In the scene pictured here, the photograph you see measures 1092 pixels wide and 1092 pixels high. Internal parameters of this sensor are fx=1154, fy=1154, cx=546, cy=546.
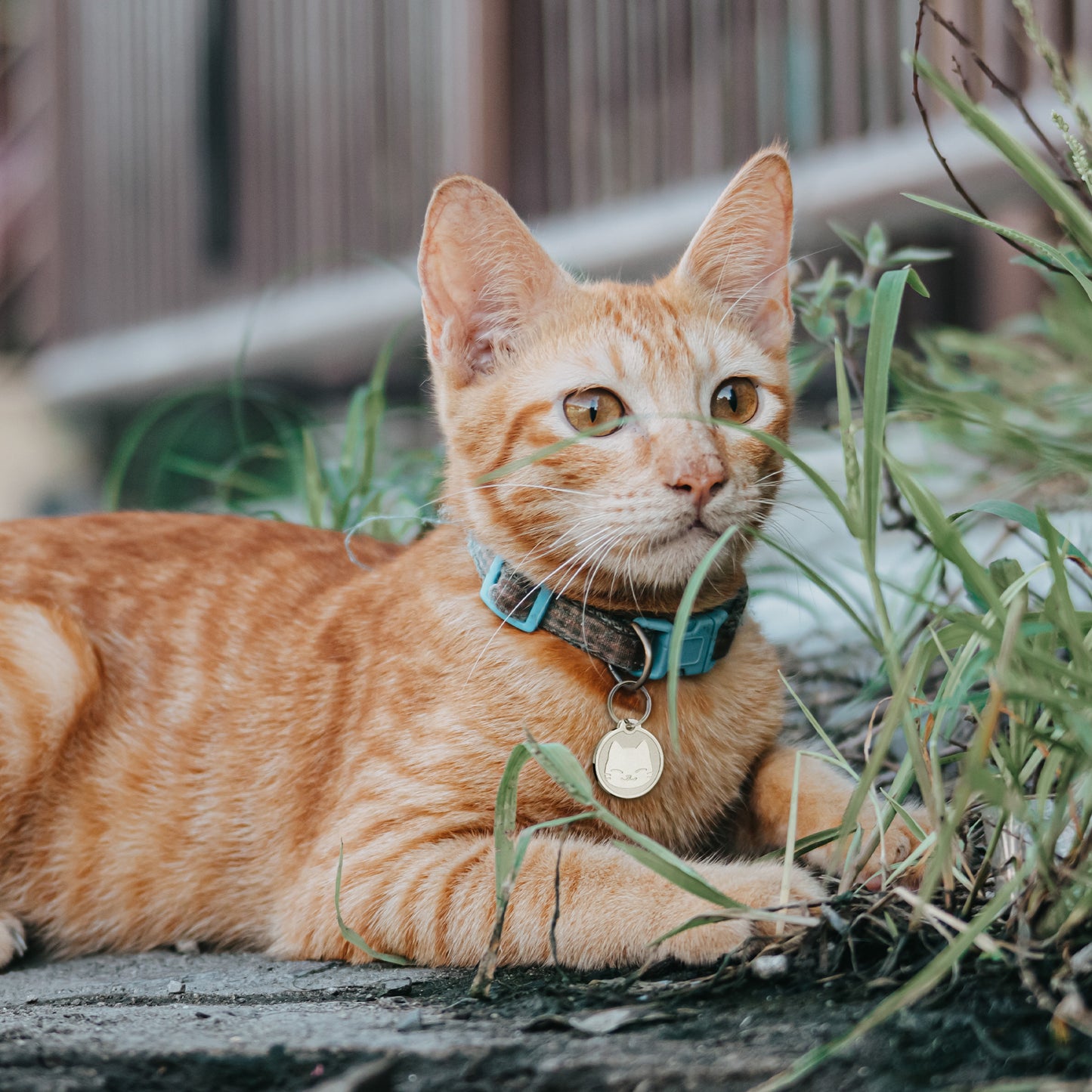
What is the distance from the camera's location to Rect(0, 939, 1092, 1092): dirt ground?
3.35ft

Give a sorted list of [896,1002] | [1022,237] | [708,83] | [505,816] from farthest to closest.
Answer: [708,83], [1022,237], [505,816], [896,1002]

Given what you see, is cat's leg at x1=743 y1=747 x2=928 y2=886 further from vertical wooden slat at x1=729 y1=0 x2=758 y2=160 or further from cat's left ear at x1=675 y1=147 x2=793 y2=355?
vertical wooden slat at x1=729 y1=0 x2=758 y2=160

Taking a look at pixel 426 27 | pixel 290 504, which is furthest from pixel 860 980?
pixel 426 27

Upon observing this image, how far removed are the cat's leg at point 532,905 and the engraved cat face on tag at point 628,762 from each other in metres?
0.10

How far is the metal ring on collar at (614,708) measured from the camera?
1.81 meters

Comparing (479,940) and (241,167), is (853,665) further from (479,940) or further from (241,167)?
(241,167)

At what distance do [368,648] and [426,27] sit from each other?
5.08 metres

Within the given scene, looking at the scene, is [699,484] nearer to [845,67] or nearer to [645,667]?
[645,667]

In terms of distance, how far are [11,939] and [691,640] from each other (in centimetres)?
131

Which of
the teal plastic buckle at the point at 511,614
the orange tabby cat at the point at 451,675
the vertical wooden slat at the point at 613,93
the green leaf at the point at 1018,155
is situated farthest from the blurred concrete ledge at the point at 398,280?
the green leaf at the point at 1018,155

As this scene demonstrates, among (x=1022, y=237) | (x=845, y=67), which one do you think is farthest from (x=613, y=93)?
(x=1022, y=237)

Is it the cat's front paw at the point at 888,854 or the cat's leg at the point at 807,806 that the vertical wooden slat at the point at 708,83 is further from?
the cat's front paw at the point at 888,854

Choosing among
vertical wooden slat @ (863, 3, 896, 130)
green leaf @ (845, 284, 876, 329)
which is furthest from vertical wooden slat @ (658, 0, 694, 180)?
green leaf @ (845, 284, 876, 329)

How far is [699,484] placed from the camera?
1.70m
